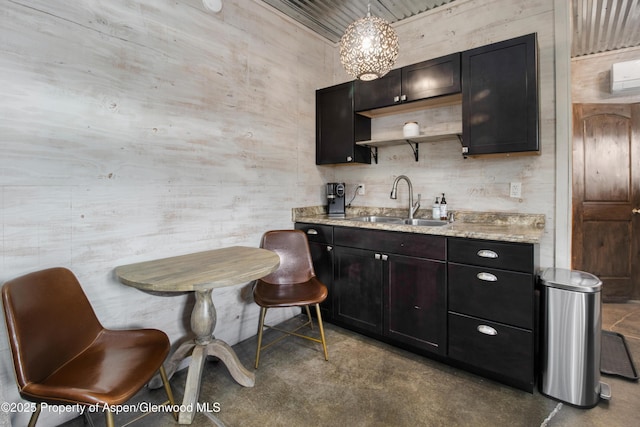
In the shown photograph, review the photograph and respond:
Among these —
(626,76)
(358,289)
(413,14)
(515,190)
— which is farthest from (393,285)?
(626,76)

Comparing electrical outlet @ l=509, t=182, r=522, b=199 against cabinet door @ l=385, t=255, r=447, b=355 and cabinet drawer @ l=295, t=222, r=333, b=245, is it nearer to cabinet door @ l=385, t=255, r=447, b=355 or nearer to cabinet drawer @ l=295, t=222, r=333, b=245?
cabinet door @ l=385, t=255, r=447, b=355

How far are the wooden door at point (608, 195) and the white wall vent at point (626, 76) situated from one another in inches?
8.7

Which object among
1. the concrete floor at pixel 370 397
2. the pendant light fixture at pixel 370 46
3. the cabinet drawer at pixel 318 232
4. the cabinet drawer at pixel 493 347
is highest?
the pendant light fixture at pixel 370 46

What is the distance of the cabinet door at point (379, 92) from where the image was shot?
2.59 meters

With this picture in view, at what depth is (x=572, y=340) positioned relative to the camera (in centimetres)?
171

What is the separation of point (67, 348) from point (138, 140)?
3.77 ft

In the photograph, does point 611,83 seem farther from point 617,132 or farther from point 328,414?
point 328,414

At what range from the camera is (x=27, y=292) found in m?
1.26

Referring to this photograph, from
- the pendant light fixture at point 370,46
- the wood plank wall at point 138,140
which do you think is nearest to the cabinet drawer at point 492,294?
the pendant light fixture at point 370,46

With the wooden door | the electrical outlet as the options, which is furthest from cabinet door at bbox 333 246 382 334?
the wooden door

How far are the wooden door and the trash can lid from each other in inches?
82.3

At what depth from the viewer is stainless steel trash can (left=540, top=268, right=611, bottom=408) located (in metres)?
1.67

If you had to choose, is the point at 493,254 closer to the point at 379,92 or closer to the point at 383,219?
the point at 383,219

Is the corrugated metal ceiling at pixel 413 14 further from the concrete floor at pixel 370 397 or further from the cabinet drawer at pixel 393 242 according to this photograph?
the concrete floor at pixel 370 397
